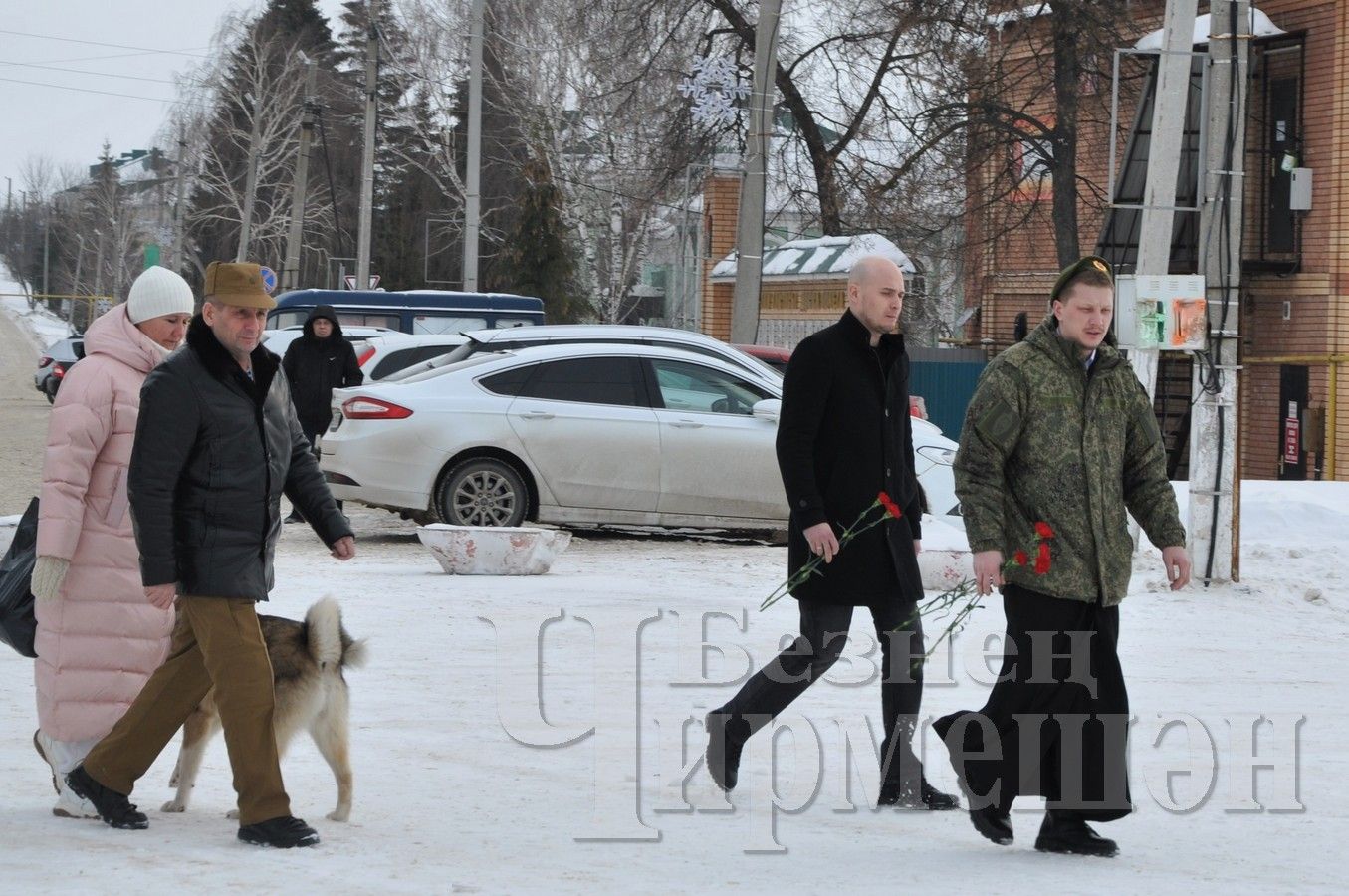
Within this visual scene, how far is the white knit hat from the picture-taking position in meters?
5.76

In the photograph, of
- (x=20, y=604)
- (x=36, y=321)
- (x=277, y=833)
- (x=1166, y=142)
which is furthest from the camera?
(x=36, y=321)

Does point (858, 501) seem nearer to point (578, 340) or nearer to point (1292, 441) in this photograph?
point (578, 340)

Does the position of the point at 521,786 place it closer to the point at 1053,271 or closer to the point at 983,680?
the point at 983,680

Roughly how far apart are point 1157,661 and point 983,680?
1.35 m

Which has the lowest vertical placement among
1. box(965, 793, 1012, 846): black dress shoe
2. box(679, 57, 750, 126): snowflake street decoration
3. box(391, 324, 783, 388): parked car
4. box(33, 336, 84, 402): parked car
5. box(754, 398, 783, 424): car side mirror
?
box(965, 793, 1012, 846): black dress shoe

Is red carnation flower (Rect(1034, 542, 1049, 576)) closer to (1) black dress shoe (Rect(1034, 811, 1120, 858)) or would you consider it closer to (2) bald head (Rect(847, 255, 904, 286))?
→ (1) black dress shoe (Rect(1034, 811, 1120, 858))

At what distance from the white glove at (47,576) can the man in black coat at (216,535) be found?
0.38m

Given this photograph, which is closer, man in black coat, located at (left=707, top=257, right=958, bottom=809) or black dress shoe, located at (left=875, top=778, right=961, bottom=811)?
man in black coat, located at (left=707, top=257, right=958, bottom=809)

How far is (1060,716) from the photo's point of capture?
17.4 feet

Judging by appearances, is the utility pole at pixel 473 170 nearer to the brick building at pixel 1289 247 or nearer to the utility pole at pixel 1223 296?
the brick building at pixel 1289 247

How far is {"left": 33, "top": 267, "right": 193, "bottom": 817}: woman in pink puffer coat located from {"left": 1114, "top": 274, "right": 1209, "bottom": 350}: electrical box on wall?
8.01 metres

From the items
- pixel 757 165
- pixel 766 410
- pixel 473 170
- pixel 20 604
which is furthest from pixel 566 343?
pixel 473 170

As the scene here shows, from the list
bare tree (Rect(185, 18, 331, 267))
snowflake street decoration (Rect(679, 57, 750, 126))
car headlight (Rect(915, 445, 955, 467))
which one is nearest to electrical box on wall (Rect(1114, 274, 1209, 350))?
car headlight (Rect(915, 445, 955, 467))

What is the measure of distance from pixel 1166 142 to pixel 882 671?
791 centimetres
